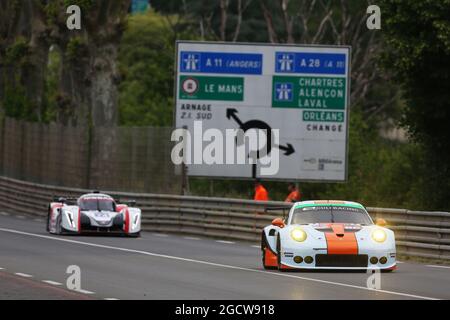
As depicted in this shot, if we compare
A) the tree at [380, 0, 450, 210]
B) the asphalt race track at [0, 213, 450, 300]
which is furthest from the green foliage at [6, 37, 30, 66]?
the asphalt race track at [0, 213, 450, 300]

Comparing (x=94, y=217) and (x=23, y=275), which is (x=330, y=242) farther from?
(x=94, y=217)

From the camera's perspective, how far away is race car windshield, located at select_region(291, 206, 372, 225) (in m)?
21.9

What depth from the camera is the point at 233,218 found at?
110 feet

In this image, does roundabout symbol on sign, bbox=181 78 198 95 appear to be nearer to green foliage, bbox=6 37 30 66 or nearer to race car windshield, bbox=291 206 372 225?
race car windshield, bbox=291 206 372 225

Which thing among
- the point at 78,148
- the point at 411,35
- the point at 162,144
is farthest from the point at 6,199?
the point at 411,35

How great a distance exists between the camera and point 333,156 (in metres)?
38.4

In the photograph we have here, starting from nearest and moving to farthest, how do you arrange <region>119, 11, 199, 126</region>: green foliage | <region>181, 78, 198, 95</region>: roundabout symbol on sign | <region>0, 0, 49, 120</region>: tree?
<region>181, 78, 198, 95</region>: roundabout symbol on sign → <region>0, 0, 49, 120</region>: tree → <region>119, 11, 199, 126</region>: green foliage

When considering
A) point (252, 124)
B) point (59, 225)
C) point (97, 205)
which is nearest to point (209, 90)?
point (252, 124)

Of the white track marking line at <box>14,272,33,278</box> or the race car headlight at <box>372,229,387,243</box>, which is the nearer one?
the white track marking line at <box>14,272,33,278</box>

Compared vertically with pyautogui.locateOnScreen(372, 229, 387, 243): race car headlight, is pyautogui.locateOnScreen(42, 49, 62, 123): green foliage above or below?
above

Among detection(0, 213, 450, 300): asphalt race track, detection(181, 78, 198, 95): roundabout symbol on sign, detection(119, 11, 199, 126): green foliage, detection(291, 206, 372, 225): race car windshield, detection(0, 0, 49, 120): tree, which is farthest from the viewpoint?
detection(119, 11, 199, 126): green foliage

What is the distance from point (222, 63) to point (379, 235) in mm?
17961

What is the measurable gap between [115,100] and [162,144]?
22.6ft

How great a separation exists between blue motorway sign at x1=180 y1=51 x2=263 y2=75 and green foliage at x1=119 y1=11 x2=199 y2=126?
799 cm
